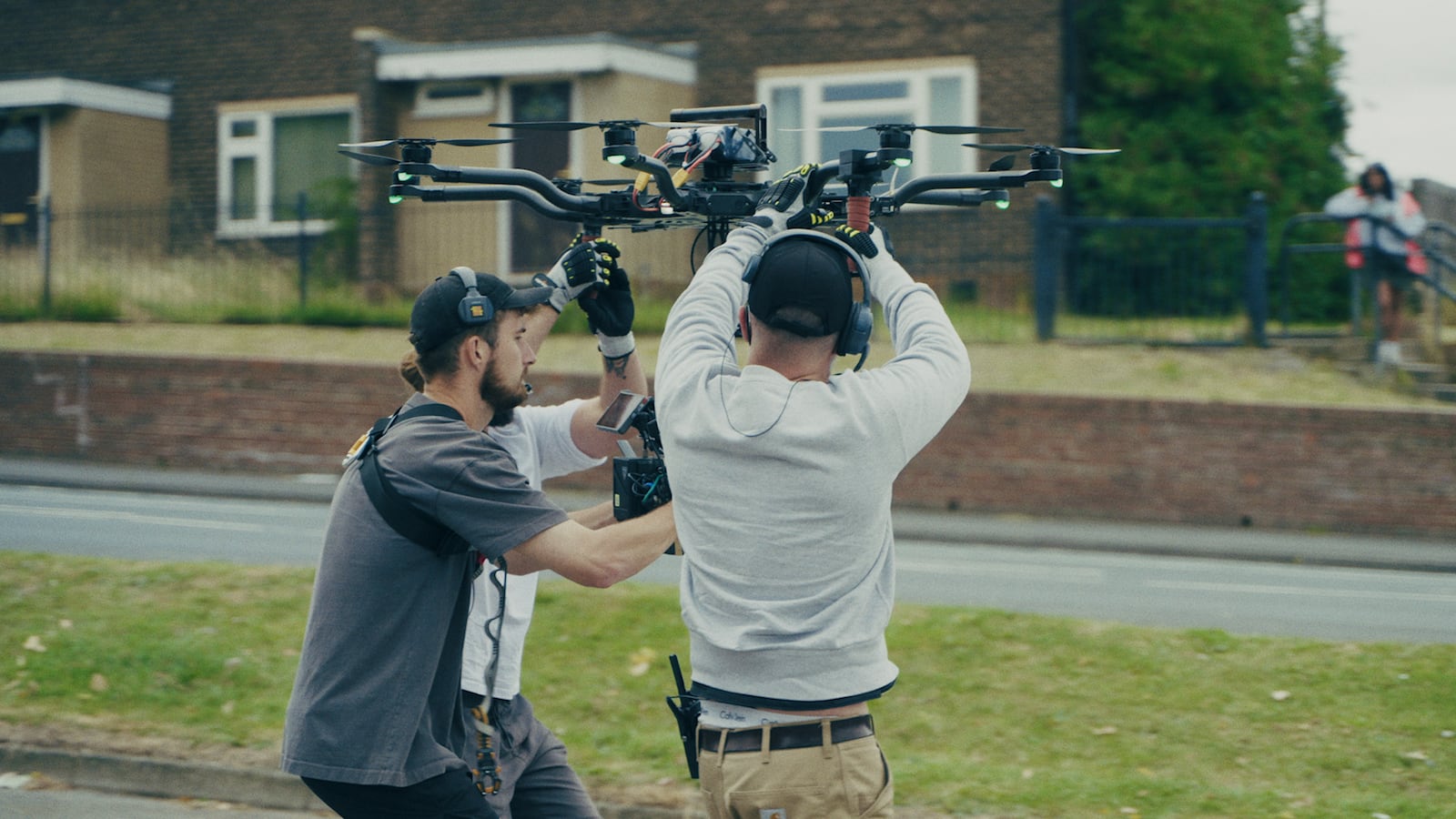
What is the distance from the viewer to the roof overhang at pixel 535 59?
65.5ft

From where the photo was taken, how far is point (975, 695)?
648cm

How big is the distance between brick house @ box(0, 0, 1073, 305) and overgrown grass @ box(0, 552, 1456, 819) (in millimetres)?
10420

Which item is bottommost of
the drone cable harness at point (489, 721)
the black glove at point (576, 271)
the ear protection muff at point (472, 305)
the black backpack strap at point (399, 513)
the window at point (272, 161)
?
the drone cable harness at point (489, 721)

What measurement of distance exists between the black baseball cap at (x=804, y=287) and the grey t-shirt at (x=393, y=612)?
71 centimetres

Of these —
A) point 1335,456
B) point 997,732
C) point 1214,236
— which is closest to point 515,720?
point 997,732

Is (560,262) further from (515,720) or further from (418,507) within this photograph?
(515,720)

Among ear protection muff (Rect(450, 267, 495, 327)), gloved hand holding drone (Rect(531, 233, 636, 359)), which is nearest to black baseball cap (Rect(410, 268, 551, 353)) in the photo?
ear protection muff (Rect(450, 267, 495, 327))

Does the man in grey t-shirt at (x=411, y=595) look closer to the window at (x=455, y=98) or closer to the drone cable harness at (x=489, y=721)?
the drone cable harness at (x=489, y=721)

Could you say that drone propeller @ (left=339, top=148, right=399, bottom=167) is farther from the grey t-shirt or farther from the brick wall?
the brick wall

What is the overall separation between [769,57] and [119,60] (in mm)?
11065

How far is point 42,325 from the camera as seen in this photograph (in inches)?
768

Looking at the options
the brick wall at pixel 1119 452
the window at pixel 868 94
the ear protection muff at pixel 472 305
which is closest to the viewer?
the ear protection muff at pixel 472 305

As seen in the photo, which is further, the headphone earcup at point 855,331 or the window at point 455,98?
the window at point 455,98

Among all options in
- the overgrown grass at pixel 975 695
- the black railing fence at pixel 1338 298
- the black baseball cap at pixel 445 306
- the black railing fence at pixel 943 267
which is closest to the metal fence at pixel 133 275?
the black railing fence at pixel 943 267
